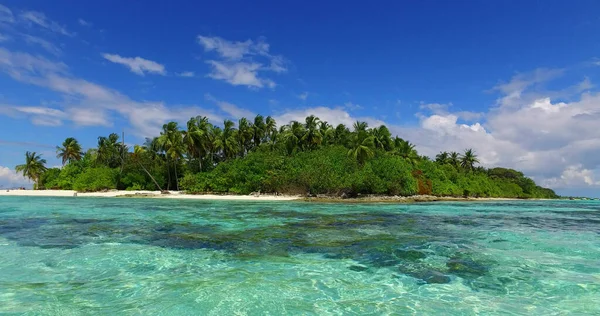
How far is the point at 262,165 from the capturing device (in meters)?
51.9

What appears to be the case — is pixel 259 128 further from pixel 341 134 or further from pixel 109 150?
pixel 109 150

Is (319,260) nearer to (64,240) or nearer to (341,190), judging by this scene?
(64,240)

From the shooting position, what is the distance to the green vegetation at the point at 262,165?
4978 cm

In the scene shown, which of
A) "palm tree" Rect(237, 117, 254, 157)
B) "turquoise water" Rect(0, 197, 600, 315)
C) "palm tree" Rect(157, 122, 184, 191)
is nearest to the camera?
"turquoise water" Rect(0, 197, 600, 315)

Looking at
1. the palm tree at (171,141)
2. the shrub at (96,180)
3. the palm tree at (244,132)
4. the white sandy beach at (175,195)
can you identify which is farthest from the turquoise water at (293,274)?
the palm tree at (244,132)

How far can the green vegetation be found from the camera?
49781 millimetres

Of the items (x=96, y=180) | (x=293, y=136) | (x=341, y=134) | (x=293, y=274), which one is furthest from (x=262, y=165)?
(x=293, y=274)

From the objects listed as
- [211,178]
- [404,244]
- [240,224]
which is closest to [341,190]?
[211,178]

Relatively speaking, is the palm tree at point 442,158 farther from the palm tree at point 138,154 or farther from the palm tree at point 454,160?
the palm tree at point 138,154

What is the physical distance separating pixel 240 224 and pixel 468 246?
10.3 metres

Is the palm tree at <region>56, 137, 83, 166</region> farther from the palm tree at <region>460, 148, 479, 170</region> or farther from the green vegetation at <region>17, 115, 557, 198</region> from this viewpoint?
the palm tree at <region>460, 148, 479, 170</region>

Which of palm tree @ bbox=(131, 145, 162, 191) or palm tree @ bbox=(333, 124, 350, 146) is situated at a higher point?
palm tree @ bbox=(333, 124, 350, 146)

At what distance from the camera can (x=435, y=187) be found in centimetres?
6162

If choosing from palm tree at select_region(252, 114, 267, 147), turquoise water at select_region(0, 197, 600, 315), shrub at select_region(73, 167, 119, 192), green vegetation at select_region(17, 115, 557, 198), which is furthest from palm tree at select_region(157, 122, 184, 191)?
turquoise water at select_region(0, 197, 600, 315)
